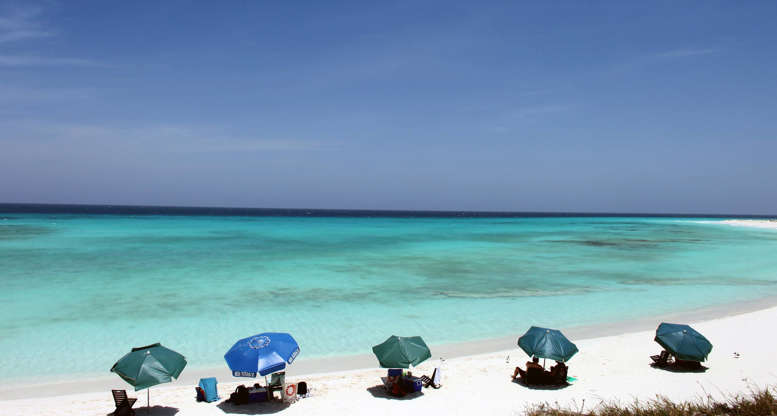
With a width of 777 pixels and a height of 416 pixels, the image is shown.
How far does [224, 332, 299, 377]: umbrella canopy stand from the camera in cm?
870

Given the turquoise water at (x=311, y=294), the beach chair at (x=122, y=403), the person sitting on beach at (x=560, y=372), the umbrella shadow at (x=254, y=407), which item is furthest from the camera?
the turquoise water at (x=311, y=294)

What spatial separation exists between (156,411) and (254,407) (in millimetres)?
1876

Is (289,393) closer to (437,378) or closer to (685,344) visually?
(437,378)

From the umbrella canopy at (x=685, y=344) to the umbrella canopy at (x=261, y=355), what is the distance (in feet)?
28.1

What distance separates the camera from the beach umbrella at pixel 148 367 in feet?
27.2

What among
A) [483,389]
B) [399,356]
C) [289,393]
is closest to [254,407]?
[289,393]

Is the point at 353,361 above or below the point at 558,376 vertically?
below

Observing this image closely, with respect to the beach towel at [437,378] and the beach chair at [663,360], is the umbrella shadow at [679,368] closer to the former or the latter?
the beach chair at [663,360]

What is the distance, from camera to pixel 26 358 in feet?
39.3

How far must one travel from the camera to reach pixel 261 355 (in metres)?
8.91

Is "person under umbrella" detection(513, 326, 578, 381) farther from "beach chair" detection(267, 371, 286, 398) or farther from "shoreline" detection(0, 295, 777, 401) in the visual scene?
"beach chair" detection(267, 371, 286, 398)

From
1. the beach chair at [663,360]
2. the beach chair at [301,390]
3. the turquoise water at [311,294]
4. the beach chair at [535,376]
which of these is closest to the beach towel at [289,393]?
the beach chair at [301,390]

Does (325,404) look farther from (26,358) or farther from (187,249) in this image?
(187,249)

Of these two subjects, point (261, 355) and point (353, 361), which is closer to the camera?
point (261, 355)
